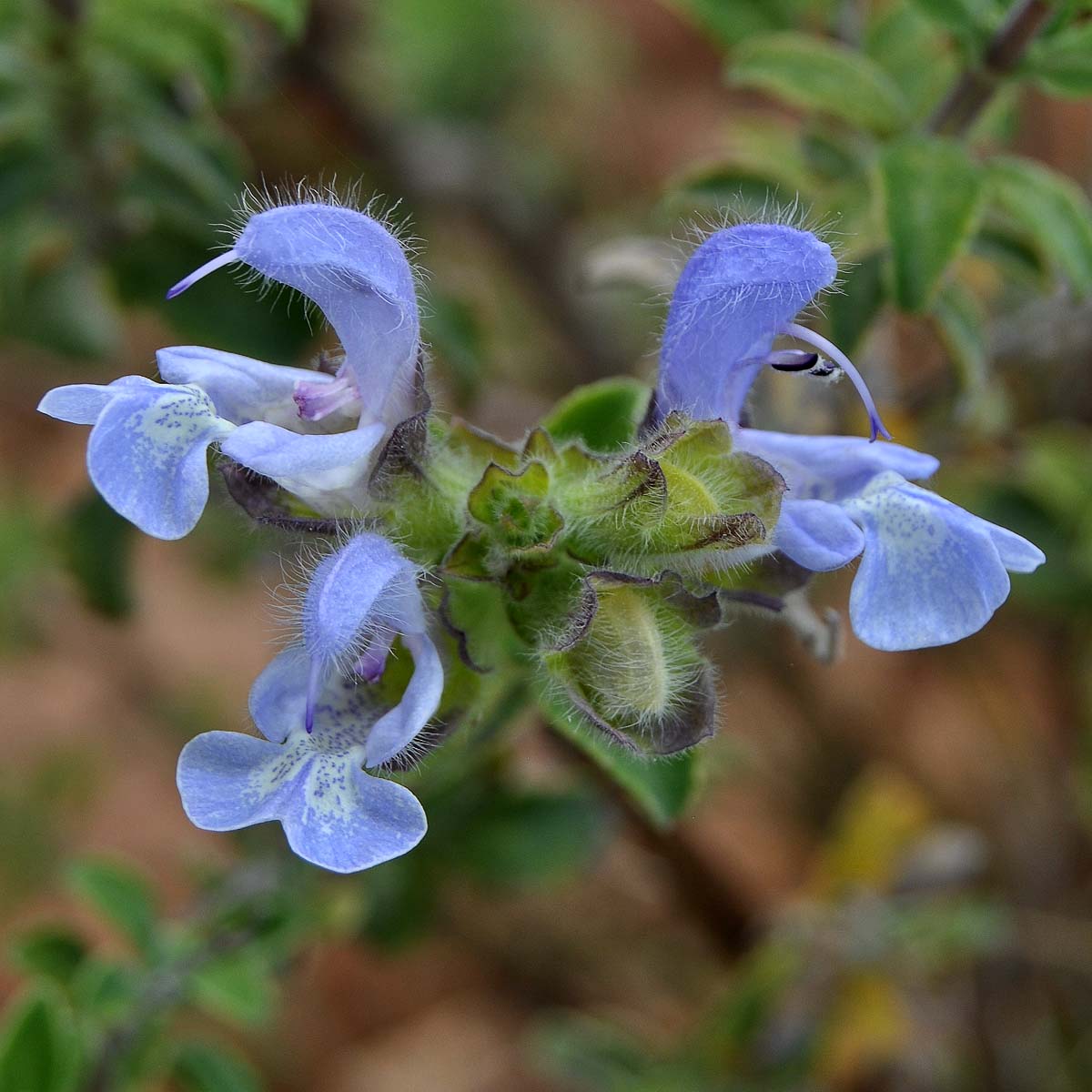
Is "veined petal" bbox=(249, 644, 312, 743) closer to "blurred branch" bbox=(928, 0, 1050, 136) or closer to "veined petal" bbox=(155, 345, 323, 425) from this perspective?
"veined petal" bbox=(155, 345, 323, 425)

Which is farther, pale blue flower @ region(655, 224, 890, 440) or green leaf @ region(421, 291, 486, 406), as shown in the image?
green leaf @ region(421, 291, 486, 406)

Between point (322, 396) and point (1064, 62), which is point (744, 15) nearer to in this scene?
point (1064, 62)

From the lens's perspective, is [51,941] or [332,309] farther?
[51,941]

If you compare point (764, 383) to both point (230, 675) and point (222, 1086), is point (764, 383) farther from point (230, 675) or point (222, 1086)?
point (230, 675)

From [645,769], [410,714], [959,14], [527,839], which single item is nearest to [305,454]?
[410,714]

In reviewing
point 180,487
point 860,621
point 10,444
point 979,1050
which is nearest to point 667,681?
point 860,621

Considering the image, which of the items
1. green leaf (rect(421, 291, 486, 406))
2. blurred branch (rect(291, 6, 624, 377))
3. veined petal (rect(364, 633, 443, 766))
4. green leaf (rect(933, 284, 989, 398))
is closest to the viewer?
veined petal (rect(364, 633, 443, 766))

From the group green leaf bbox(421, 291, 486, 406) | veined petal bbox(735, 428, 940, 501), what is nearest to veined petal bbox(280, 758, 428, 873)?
veined petal bbox(735, 428, 940, 501)
